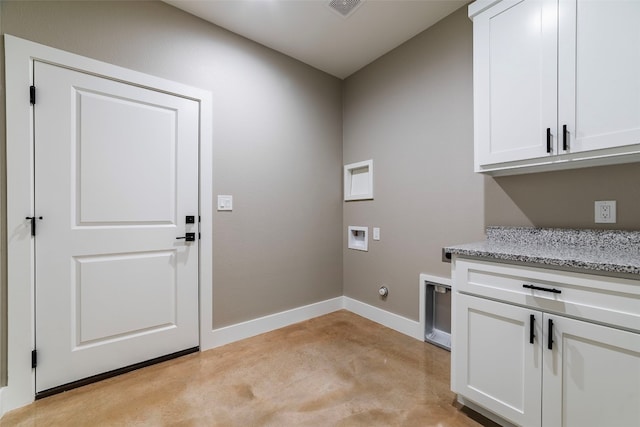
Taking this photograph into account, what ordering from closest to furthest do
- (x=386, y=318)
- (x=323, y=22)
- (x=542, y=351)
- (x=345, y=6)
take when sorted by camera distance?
(x=542, y=351) < (x=345, y=6) < (x=323, y=22) < (x=386, y=318)

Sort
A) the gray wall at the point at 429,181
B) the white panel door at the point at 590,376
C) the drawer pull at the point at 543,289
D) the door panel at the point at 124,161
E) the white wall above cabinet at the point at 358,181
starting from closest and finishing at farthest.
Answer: the white panel door at the point at 590,376 → the drawer pull at the point at 543,289 → the gray wall at the point at 429,181 → the door panel at the point at 124,161 → the white wall above cabinet at the point at 358,181

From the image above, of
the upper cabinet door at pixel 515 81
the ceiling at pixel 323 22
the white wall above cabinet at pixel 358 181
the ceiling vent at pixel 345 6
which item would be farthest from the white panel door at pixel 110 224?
the upper cabinet door at pixel 515 81

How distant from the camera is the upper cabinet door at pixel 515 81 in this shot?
55.4 inches

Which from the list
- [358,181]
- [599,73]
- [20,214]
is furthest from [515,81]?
[20,214]

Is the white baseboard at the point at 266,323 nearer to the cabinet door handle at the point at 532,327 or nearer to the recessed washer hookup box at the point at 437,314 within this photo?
the recessed washer hookup box at the point at 437,314

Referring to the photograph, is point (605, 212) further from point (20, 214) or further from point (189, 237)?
point (20, 214)

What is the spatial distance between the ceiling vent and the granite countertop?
188 centimetres

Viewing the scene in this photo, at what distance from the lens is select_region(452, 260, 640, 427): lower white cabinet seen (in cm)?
102

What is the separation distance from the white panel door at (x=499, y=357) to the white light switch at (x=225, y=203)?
1813mm

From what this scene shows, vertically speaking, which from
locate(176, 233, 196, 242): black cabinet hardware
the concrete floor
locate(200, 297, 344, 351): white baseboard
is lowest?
the concrete floor

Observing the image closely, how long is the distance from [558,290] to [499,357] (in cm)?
44

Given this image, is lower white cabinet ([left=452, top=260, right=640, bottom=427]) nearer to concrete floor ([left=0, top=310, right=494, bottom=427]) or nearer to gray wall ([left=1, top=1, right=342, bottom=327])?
concrete floor ([left=0, top=310, right=494, bottom=427])

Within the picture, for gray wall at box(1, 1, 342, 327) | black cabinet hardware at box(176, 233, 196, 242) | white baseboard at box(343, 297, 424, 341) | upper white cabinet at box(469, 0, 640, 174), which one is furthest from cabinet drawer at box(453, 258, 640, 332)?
black cabinet hardware at box(176, 233, 196, 242)

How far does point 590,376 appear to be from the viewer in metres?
1.08
